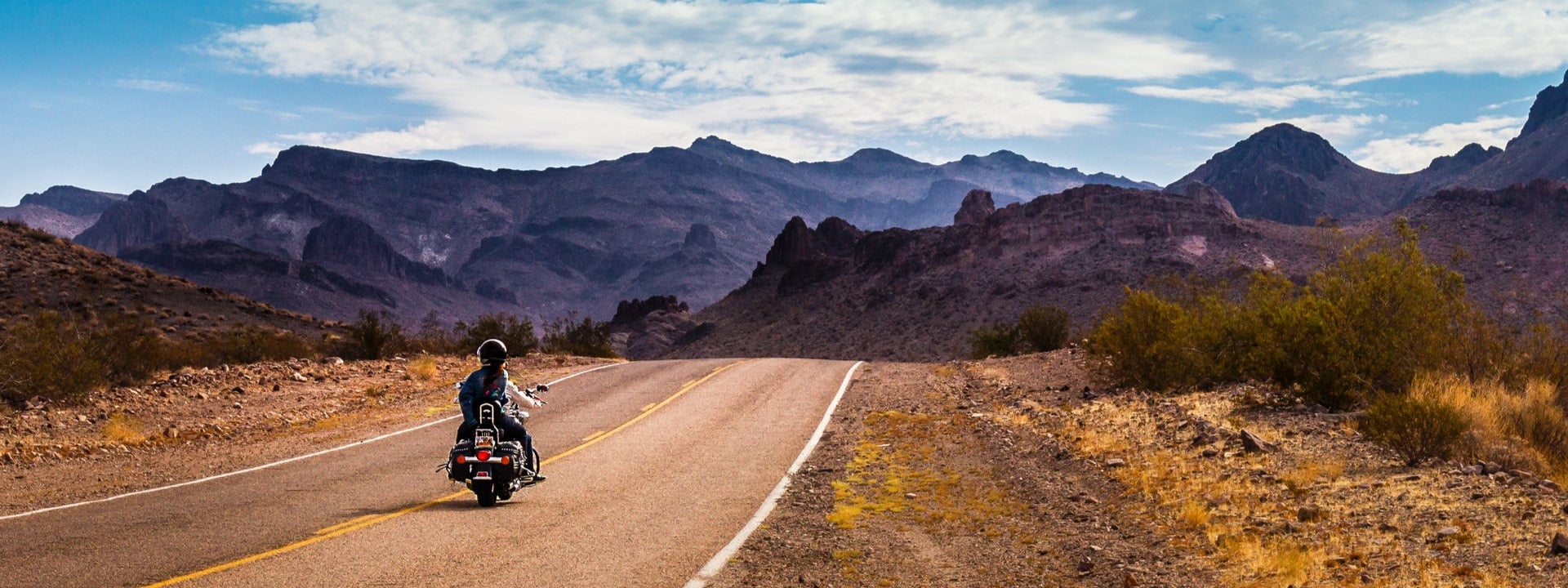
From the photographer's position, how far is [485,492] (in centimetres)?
1087

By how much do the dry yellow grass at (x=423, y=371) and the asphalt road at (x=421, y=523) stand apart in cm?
891

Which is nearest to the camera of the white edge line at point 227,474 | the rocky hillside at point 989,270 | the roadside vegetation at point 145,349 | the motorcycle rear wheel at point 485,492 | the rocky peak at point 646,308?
the white edge line at point 227,474

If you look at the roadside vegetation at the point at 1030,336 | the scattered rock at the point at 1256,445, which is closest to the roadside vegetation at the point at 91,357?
the scattered rock at the point at 1256,445

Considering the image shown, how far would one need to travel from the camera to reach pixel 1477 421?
12133 millimetres

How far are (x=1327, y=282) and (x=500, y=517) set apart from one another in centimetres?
1492

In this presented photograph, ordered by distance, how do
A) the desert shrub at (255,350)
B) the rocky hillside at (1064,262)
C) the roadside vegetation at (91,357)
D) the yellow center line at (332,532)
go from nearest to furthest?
the yellow center line at (332,532) → the roadside vegetation at (91,357) → the desert shrub at (255,350) → the rocky hillside at (1064,262)

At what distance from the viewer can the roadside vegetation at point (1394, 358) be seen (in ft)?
38.4

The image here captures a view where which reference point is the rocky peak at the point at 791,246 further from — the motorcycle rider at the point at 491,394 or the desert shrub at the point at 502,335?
the motorcycle rider at the point at 491,394

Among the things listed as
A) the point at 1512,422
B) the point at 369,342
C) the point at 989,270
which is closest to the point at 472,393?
the point at 1512,422

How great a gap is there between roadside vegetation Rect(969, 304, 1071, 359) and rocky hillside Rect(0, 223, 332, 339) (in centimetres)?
2989

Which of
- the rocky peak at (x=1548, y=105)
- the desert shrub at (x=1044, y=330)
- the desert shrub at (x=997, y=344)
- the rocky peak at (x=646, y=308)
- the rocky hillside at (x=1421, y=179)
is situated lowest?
the rocky peak at (x=646, y=308)

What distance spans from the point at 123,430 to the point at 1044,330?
3230 centimetres

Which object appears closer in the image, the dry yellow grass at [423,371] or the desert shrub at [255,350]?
the dry yellow grass at [423,371]

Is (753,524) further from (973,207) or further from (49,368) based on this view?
(973,207)
